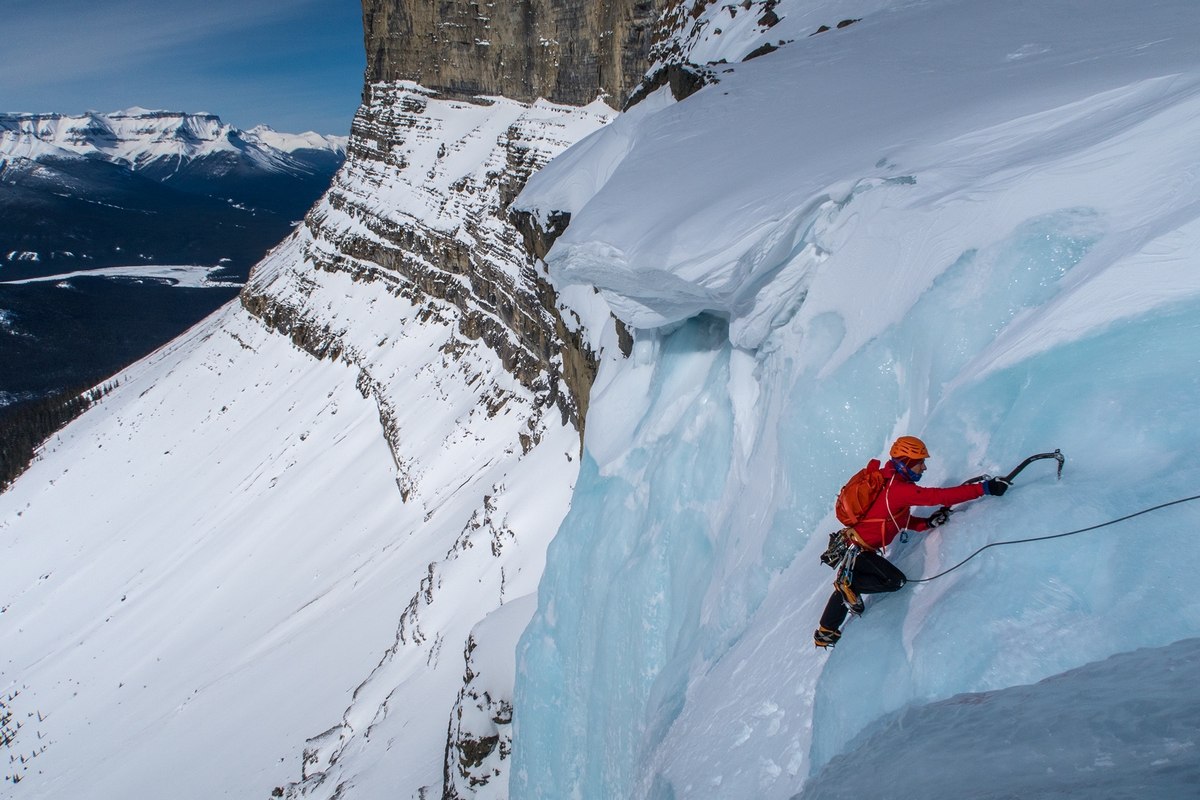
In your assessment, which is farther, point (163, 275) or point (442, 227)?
point (163, 275)

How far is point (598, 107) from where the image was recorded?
3547cm

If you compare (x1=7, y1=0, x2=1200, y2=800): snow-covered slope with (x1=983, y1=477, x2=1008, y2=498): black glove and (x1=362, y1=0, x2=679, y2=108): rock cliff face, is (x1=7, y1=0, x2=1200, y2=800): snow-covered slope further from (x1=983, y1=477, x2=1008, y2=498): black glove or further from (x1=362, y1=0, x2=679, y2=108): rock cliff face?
(x1=362, y1=0, x2=679, y2=108): rock cliff face

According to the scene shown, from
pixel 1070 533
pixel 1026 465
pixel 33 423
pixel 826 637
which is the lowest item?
pixel 33 423

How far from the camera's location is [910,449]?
126 inches

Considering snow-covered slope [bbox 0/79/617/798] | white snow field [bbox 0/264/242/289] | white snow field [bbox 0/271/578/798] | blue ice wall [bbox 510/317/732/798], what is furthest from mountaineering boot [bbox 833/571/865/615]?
white snow field [bbox 0/264/242/289]

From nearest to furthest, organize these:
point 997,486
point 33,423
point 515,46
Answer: point 997,486 < point 515,46 < point 33,423

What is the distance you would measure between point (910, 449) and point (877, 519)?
41cm

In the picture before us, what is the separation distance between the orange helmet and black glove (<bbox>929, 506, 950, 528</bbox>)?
0.39 meters

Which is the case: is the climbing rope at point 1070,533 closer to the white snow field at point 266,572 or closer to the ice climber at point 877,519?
the ice climber at point 877,519

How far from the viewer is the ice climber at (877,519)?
3.21 metres

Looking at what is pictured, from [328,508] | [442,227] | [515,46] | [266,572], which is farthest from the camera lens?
[515,46]

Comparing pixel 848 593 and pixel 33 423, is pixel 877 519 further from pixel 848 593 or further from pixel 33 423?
pixel 33 423

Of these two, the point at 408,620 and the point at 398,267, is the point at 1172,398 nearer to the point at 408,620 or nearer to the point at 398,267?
the point at 408,620

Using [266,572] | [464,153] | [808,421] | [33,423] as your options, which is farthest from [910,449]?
[33,423]
